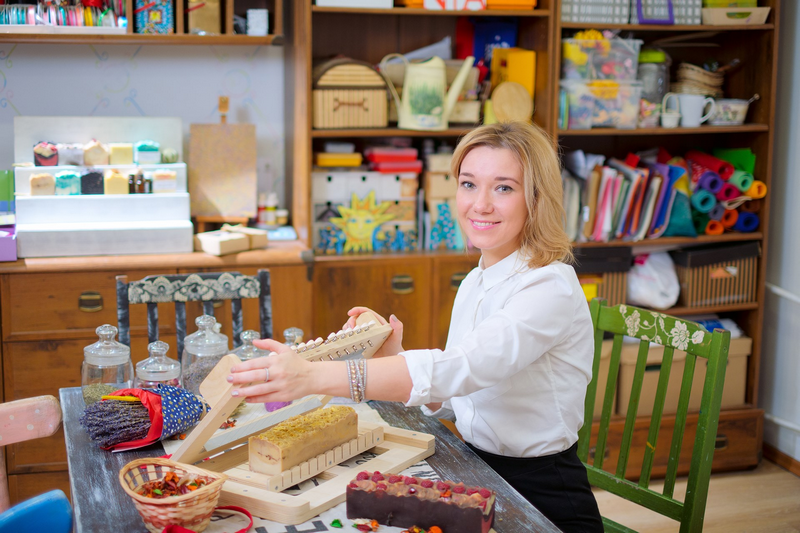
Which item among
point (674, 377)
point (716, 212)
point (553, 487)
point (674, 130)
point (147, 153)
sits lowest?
point (674, 377)

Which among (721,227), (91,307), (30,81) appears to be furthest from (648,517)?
(30,81)

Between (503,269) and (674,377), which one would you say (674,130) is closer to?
(674,377)

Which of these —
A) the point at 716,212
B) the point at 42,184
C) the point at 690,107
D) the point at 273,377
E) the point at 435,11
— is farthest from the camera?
the point at 716,212

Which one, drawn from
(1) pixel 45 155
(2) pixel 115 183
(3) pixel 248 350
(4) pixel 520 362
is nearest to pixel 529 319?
(4) pixel 520 362

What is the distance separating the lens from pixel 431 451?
1401 millimetres

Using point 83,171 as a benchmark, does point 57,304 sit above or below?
below

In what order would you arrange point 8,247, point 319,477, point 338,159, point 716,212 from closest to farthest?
1. point 319,477
2. point 8,247
3. point 338,159
4. point 716,212

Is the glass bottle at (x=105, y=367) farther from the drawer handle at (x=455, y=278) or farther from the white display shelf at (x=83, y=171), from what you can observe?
the drawer handle at (x=455, y=278)

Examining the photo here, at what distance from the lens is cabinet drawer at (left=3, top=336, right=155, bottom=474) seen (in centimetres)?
258

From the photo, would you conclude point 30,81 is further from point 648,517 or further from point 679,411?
point 648,517

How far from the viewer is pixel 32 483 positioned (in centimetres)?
262

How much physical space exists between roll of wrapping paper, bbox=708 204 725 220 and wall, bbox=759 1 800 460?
0.94ft

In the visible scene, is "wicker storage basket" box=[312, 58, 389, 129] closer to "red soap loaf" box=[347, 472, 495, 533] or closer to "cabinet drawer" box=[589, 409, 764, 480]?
"cabinet drawer" box=[589, 409, 764, 480]

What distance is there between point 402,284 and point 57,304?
120 cm
